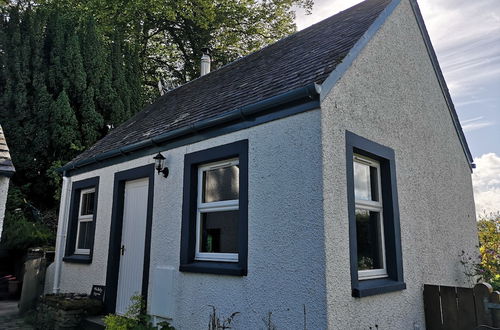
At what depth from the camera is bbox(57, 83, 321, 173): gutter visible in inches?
161

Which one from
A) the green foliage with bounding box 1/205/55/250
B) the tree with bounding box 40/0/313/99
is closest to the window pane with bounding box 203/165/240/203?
the green foliage with bounding box 1/205/55/250

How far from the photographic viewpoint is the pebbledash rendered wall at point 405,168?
3.95 metres

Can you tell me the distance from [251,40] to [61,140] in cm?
1199

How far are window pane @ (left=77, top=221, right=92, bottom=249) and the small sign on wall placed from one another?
1283 mm

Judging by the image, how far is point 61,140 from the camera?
37.8ft

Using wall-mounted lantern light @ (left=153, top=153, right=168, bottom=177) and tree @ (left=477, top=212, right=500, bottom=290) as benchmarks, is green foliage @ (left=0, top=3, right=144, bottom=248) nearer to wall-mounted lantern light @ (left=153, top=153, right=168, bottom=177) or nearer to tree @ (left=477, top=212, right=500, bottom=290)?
wall-mounted lantern light @ (left=153, top=153, right=168, bottom=177)

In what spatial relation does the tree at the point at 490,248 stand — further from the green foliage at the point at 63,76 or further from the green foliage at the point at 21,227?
the green foliage at the point at 63,76

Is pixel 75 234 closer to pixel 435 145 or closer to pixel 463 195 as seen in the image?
pixel 435 145

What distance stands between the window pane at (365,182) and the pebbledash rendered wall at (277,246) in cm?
105

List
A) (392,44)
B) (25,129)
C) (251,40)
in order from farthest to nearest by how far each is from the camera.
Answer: (251,40) < (25,129) < (392,44)

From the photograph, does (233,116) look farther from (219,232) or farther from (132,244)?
(132,244)

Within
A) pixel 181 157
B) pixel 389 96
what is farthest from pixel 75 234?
pixel 389 96

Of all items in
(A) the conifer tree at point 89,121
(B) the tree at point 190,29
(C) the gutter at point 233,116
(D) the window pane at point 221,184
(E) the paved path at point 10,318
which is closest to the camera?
(C) the gutter at point 233,116

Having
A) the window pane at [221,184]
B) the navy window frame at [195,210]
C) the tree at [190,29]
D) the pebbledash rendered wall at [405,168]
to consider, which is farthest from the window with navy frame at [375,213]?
the tree at [190,29]
